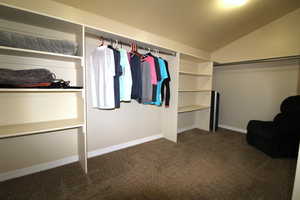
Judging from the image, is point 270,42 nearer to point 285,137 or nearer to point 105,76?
point 285,137

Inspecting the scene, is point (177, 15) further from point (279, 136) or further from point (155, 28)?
point (279, 136)

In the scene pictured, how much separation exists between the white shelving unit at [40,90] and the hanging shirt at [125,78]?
49 cm

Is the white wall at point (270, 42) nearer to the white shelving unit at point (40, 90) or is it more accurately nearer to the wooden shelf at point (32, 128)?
the white shelving unit at point (40, 90)

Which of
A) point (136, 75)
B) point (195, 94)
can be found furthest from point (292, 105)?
point (136, 75)

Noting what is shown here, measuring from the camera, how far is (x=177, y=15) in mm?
2141

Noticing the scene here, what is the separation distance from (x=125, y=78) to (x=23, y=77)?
1.04 m

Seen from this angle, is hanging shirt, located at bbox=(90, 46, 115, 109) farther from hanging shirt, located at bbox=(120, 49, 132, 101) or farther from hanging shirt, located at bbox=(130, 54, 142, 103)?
hanging shirt, located at bbox=(130, 54, 142, 103)

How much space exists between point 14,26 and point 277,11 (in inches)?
156

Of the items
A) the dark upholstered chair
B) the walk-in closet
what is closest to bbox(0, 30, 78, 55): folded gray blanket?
the walk-in closet

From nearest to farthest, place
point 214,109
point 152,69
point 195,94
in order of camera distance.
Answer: point 152,69 → point 214,109 → point 195,94

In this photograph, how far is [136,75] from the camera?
6.57 feet

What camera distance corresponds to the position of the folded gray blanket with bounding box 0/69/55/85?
125cm

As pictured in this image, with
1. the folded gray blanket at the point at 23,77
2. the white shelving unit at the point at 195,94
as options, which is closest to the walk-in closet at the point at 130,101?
the folded gray blanket at the point at 23,77

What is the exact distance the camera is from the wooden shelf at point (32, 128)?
4.33 feet
